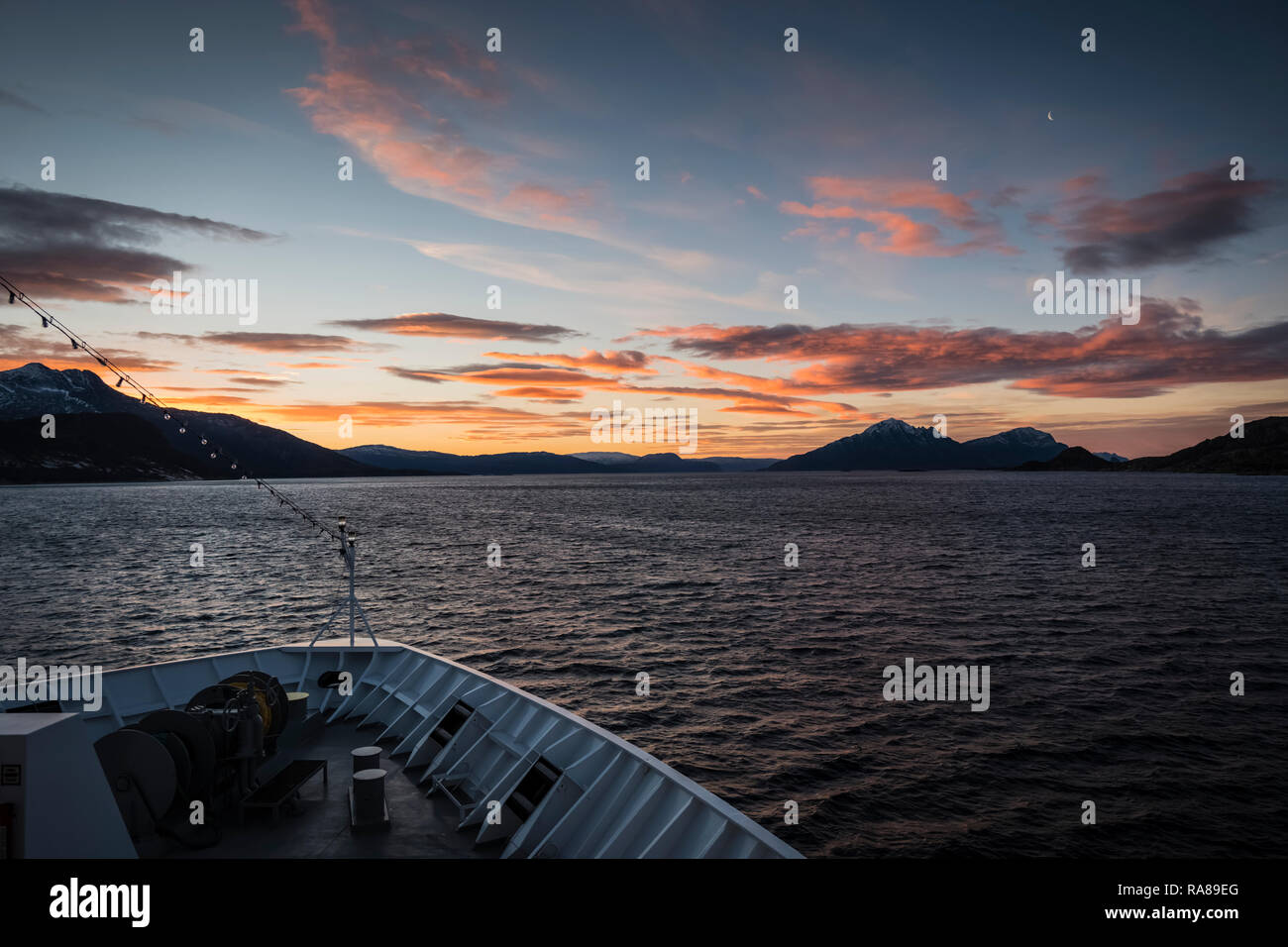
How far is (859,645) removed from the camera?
3741cm

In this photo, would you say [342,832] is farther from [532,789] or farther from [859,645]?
[859,645]

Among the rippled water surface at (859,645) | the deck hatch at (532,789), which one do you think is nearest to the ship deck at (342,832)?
the deck hatch at (532,789)

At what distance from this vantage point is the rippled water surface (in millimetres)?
19719

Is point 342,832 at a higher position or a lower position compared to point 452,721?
lower

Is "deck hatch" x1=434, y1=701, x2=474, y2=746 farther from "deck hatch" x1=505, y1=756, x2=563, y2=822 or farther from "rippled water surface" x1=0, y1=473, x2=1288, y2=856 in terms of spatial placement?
"rippled water surface" x1=0, y1=473, x2=1288, y2=856

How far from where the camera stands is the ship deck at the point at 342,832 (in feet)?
34.8

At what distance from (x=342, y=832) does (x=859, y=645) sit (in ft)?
103

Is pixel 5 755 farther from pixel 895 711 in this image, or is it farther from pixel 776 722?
pixel 895 711

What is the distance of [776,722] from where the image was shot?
2591cm

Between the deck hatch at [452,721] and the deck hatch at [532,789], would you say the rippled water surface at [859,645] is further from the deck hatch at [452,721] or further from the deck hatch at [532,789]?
the deck hatch at [532,789]

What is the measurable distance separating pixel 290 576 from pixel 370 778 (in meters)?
64.1

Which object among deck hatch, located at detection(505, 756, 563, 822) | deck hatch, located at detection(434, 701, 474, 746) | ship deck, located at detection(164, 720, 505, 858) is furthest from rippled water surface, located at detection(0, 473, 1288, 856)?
ship deck, located at detection(164, 720, 505, 858)

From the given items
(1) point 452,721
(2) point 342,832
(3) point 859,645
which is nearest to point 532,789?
(2) point 342,832
